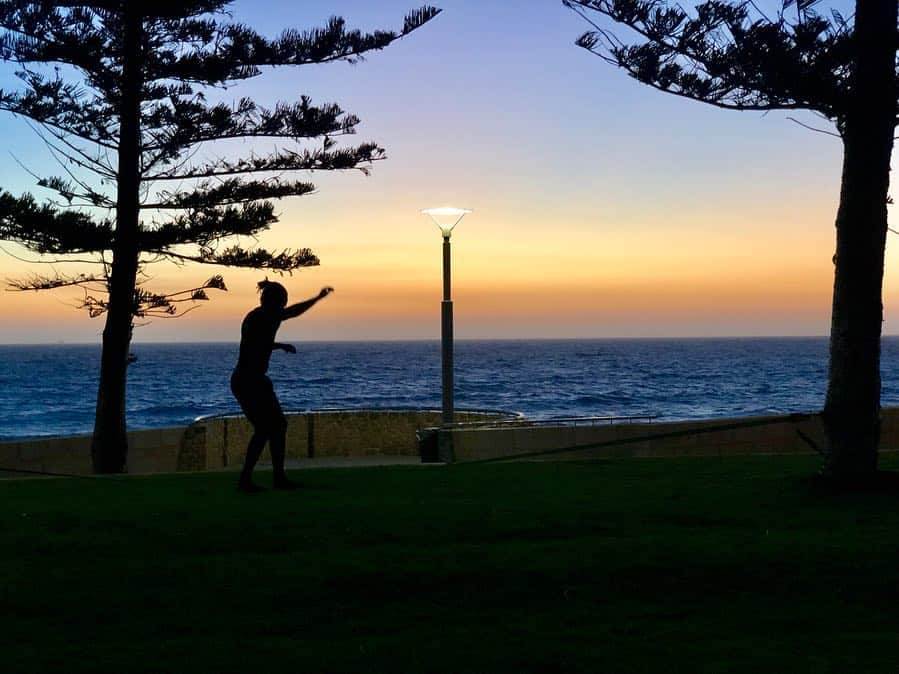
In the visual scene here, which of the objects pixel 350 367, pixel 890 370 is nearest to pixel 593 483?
pixel 890 370

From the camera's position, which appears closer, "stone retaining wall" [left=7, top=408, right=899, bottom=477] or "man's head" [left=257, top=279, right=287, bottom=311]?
"man's head" [left=257, top=279, right=287, bottom=311]

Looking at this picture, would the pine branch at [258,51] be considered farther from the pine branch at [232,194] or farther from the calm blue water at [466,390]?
the calm blue water at [466,390]

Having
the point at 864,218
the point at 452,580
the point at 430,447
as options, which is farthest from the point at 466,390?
the point at 452,580

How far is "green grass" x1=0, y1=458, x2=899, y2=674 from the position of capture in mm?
4340

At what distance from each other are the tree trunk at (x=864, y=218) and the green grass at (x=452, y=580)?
97cm

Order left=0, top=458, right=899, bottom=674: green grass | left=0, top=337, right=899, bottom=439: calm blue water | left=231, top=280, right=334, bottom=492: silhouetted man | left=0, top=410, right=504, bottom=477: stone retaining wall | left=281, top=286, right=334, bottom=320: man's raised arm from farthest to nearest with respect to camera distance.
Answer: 1. left=0, top=337, right=899, bottom=439: calm blue water
2. left=0, top=410, right=504, bottom=477: stone retaining wall
3. left=281, top=286, right=334, bottom=320: man's raised arm
4. left=231, top=280, right=334, bottom=492: silhouetted man
5. left=0, top=458, right=899, bottom=674: green grass

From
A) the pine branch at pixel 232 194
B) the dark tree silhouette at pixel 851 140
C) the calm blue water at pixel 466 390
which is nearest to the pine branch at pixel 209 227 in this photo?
the pine branch at pixel 232 194

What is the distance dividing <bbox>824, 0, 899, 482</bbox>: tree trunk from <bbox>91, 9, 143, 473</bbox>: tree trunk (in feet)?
31.9

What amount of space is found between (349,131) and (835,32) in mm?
8762

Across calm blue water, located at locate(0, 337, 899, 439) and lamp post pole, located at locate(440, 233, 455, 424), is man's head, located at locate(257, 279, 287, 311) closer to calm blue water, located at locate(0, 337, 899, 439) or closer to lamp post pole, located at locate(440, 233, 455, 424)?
lamp post pole, located at locate(440, 233, 455, 424)

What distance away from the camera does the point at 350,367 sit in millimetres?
108125

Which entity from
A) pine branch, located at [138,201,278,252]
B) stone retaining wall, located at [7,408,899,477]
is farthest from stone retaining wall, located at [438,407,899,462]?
pine branch, located at [138,201,278,252]

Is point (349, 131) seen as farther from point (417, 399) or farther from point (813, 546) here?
point (417, 399)

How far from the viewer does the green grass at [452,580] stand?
4340 millimetres
